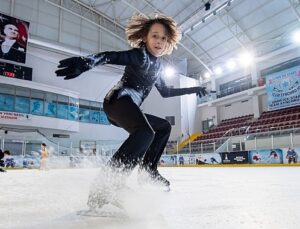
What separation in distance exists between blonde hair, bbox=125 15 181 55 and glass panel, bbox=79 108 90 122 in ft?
65.5

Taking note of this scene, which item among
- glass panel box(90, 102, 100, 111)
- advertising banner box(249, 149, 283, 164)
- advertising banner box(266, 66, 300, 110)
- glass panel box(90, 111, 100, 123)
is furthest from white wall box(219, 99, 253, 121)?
advertising banner box(249, 149, 283, 164)

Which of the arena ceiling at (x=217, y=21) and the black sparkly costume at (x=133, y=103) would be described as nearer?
the black sparkly costume at (x=133, y=103)

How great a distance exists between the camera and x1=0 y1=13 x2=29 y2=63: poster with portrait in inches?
653

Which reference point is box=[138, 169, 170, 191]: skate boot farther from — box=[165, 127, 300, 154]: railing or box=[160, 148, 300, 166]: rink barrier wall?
box=[165, 127, 300, 154]: railing

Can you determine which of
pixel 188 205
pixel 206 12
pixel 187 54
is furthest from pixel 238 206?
pixel 187 54

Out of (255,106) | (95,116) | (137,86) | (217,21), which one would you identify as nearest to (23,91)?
(95,116)

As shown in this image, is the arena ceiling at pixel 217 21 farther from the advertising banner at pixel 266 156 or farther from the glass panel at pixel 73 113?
the advertising banner at pixel 266 156

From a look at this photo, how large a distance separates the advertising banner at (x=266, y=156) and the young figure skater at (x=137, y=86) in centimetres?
900

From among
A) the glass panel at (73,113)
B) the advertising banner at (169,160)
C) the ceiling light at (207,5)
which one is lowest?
the advertising banner at (169,160)

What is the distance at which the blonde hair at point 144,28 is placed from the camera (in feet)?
6.60

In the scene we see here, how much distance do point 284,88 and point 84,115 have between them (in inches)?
554

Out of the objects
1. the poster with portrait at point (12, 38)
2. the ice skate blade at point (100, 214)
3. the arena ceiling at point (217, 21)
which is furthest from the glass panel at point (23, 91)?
the ice skate blade at point (100, 214)

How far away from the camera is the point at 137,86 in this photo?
1.87 m

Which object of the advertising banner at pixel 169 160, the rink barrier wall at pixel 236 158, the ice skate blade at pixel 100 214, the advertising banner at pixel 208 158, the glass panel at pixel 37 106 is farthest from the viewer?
the glass panel at pixel 37 106
